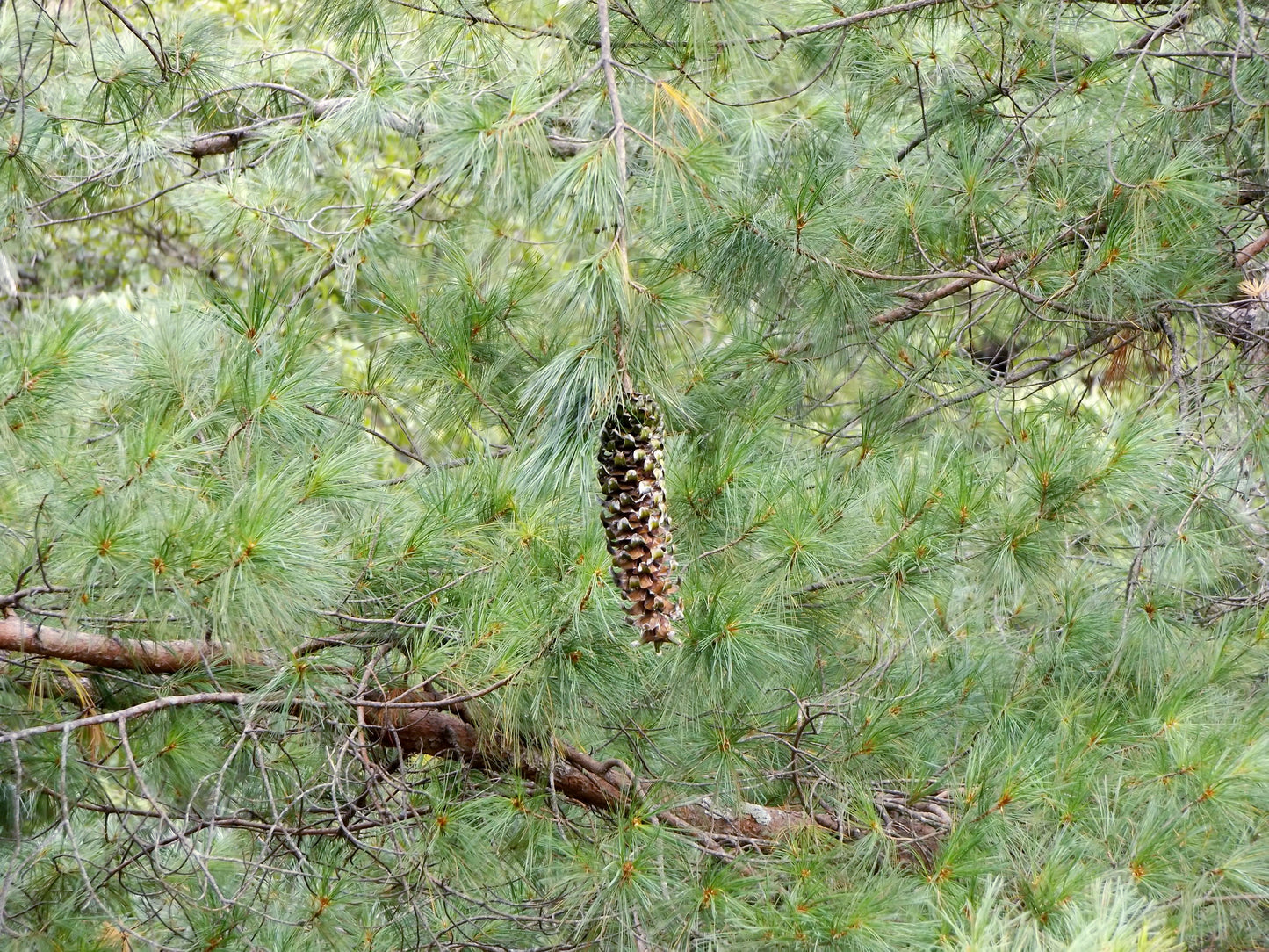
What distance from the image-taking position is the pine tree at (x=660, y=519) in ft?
4.01

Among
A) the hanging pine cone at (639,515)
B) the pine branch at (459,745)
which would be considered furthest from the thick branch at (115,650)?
the hanging pine cone at (639,515)

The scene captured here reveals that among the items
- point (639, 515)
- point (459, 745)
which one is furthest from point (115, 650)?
point (639, 515)

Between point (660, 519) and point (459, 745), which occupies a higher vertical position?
point (660, 519)

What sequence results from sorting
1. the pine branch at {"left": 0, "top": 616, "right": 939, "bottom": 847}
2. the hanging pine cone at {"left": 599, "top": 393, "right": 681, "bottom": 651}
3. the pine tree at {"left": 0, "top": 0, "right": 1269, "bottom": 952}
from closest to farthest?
the hanging pine cone at {"left": 599, "top": 393, "right": 681, "bottom": 651} < the pine tree at {"left": 0, "top": 0, "right": 1269, "bottom": 952} < the pine branch at {"left": 0, "top": 616, "right": 939, "bottom": 847}

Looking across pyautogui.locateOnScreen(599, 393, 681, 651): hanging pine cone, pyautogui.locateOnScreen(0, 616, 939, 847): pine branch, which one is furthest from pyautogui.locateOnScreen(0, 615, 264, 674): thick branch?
pyautogui.locateOnScreen(599, 393, 681, 651): hanging pine cone

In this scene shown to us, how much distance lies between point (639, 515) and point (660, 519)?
3 centimetres

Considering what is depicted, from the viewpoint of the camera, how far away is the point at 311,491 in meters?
1.29

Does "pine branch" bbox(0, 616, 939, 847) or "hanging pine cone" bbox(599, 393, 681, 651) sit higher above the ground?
"hanging pine cone" bbox(599, 393, 681, 651)

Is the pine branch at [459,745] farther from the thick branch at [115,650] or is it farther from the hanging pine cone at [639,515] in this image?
the hanging pine cone at [639,515]

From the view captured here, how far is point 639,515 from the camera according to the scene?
112 centimetres

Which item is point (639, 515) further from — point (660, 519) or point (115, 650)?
point (115, 650)

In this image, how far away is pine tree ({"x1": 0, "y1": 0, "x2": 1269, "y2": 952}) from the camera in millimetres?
1222

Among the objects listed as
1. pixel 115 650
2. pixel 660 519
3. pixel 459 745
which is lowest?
pixel 459 745

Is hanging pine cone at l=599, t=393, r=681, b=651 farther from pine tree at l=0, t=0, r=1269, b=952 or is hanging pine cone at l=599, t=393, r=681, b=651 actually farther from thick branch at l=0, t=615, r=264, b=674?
thick branch at l=0, t=615, r=264, b=674
